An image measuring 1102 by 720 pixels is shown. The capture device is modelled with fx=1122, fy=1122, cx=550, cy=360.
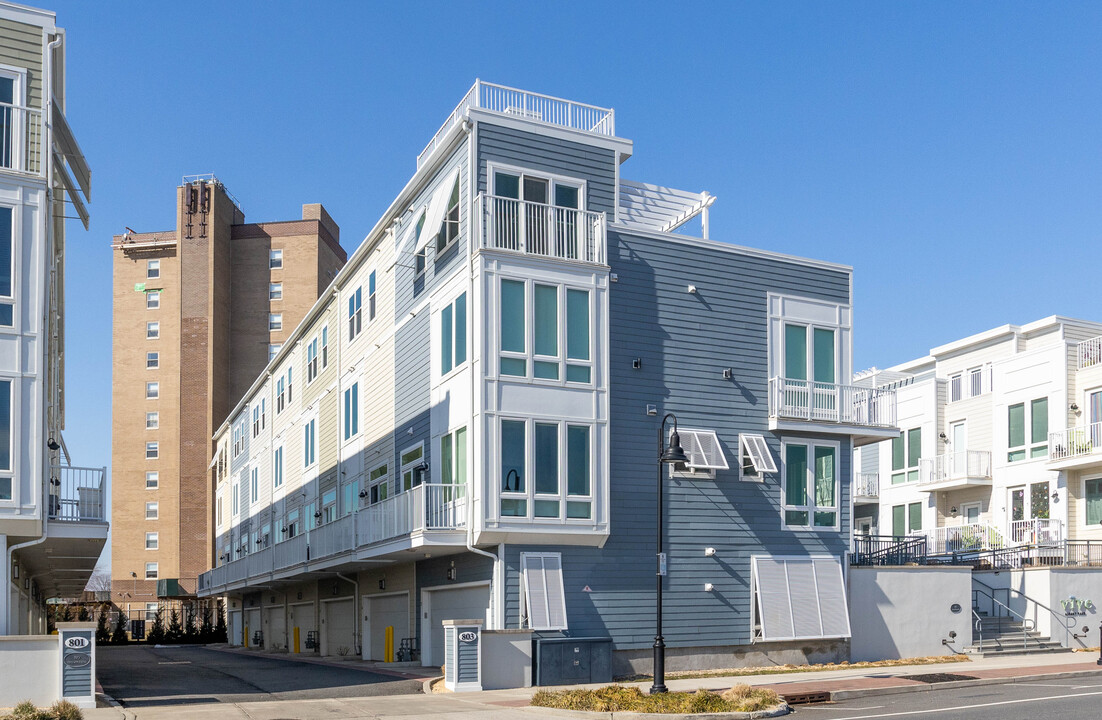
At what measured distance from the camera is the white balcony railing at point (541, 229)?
23234 mm

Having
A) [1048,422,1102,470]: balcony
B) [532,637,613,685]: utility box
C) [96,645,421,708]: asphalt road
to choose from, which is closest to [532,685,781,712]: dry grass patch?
[532,637,613,685]: utility box

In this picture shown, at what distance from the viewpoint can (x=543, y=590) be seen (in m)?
22.9

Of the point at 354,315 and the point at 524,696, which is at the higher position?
the point at 354,315

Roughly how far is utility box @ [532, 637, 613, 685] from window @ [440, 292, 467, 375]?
6.14 metres

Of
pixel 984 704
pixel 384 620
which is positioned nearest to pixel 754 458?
pixel 984 704

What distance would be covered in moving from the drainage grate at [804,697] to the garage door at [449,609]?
280 inches

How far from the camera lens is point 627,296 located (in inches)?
979

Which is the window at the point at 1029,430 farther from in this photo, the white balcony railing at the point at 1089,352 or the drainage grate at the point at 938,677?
the drainage grate at the point at 938,677

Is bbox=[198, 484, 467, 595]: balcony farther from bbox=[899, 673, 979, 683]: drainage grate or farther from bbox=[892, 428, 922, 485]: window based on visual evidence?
bbox=[892, 428, 922, 485]: window

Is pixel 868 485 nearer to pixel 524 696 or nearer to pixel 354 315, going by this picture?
pixel 354 315

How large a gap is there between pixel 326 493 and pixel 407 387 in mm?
9852

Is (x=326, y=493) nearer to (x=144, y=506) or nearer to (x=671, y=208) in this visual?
(x=671, y=208)

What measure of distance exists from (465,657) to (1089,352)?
24635mm

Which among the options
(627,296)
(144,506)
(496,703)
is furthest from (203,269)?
(496,703)
